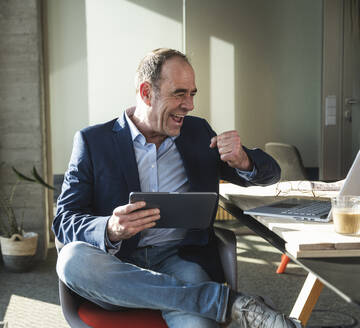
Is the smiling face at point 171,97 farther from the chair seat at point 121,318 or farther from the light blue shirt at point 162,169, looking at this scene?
the chair seat at point 121,318

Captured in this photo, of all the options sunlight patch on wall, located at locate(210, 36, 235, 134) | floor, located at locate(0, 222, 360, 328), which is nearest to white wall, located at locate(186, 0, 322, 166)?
sunlight patch on wall, located at locate(210, 36, 235, 134)

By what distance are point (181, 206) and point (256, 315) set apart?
368 mm

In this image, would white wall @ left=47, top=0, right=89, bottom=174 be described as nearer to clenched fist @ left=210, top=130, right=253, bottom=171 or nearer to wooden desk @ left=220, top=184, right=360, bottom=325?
wooden desk @ left=220, top=184, right=360, bottom=325

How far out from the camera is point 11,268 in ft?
12.2

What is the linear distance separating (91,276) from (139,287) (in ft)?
0.48

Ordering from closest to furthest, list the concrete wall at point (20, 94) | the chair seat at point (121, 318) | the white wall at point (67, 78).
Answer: the chair seat at point (121, 318) → the concrete wall at point (20, 94) → the white wall at point (67, 78)

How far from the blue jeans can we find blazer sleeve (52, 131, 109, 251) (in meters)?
0.08

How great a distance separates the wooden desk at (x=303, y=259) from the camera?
1051 mm

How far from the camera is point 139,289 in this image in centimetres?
156

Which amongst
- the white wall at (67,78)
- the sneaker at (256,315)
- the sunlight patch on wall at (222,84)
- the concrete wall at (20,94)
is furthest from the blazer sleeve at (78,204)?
the sunlight patch on wall at (222,84)

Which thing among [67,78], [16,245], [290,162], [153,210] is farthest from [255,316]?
[67,78]

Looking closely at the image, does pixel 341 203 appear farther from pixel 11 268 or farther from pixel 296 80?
pixel 296 80

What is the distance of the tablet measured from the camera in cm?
153

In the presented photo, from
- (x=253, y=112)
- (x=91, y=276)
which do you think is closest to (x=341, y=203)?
(x=91, y=276)
